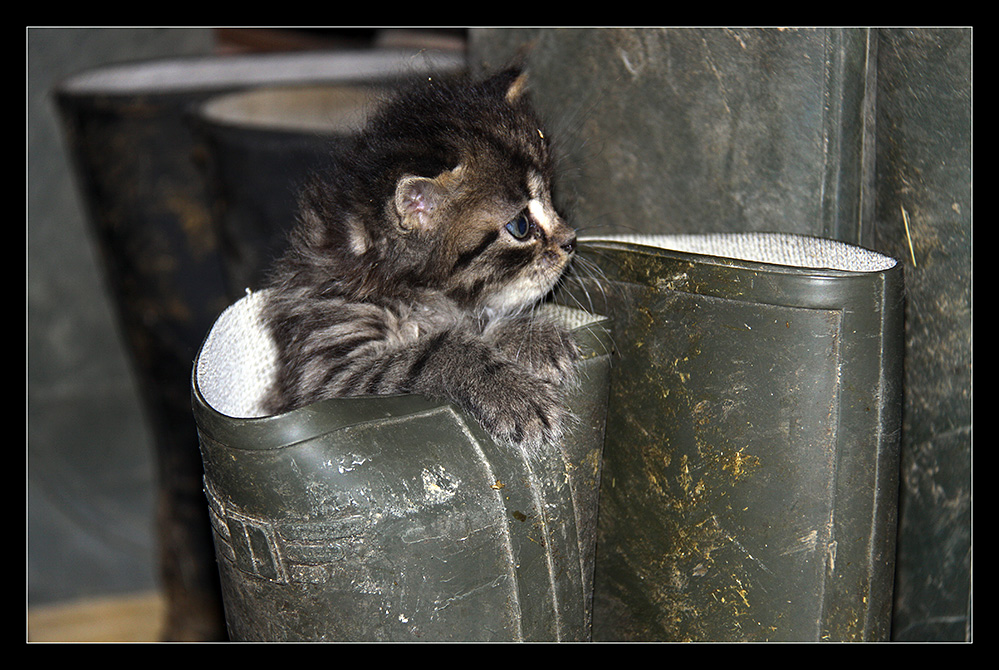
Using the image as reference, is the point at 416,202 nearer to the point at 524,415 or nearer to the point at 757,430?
the point at 524,415

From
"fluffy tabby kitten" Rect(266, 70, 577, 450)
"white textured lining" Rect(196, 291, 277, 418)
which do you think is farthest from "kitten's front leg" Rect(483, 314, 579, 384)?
"white textured lining" Rect(196, 291, 277, 418)

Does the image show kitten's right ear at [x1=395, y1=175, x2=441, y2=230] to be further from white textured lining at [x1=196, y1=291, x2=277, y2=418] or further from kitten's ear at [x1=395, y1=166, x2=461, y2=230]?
white textured lining at [x1=196, y1=291, x2=277, y2=418]

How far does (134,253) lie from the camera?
229 centimetres

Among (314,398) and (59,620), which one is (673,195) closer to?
(314,398)

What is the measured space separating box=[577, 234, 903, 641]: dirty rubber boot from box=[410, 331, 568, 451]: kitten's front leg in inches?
6.1

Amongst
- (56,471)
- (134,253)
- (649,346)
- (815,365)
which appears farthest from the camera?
(56,471)

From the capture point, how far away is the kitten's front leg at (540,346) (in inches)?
43.7

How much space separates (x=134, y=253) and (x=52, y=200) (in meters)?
0.97

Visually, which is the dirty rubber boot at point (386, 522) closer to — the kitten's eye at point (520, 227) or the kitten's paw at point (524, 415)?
the kitten's paw at point (524, 415)

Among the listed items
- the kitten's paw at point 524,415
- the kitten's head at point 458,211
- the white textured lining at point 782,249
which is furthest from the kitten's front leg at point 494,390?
the white textured lining at point 782,249

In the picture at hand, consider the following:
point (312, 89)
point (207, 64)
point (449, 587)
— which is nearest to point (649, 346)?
point (449, 587)

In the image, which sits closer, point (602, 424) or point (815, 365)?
point (815, 365)

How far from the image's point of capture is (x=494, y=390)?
3.52ft

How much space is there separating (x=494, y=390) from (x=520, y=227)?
278mm
